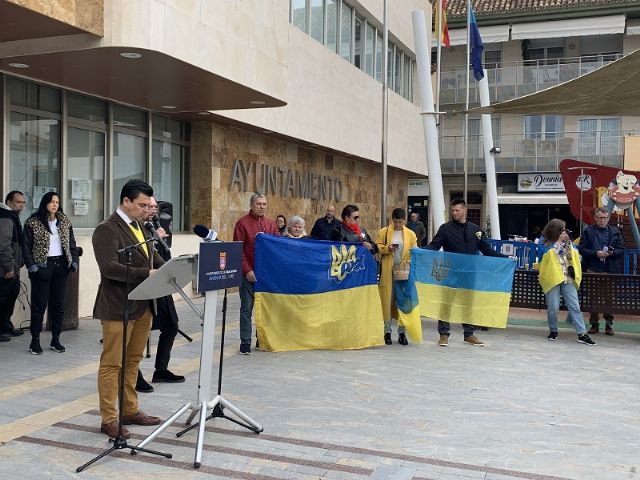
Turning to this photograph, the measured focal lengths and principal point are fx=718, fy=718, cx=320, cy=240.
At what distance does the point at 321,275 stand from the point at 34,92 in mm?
5489

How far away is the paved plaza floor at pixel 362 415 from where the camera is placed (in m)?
4.68

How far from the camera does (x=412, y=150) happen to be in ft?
88.4

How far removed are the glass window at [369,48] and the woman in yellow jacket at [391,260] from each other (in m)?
13.8

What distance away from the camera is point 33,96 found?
10.8 meters

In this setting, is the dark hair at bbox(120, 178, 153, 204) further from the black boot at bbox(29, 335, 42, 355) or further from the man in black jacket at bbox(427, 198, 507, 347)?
the man in black jacket at bbox(427, 198, 507, 347)

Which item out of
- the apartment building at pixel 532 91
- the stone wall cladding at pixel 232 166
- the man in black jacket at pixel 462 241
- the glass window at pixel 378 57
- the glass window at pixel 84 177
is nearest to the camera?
the man in black jacket at pixel 462 241

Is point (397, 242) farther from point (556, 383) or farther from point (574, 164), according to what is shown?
point (574, 164)

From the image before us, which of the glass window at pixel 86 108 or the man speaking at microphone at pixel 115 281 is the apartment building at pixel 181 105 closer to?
the glass window at pixel 86 108

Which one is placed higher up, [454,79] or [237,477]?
[454,79]

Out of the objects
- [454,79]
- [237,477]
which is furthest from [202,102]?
[454,79]

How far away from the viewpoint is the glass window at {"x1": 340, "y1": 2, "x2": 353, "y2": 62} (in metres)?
20.3

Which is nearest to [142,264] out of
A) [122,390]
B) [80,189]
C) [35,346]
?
[122,390]

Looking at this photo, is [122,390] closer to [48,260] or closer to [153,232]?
[153,232]

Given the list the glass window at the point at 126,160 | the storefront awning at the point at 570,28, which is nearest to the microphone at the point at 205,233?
the glass window at the point at 126,160
